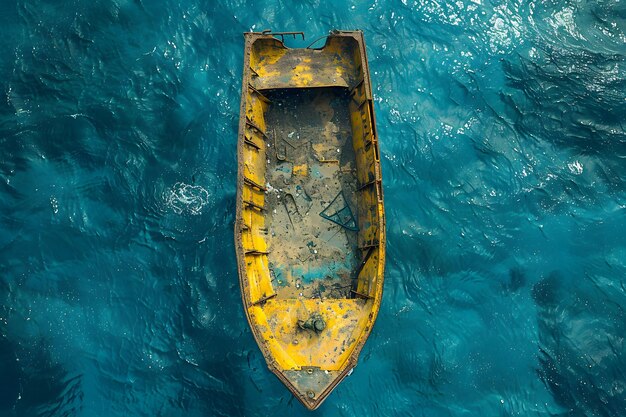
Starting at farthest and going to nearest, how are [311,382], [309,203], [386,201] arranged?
[386,201] < [309,203] < [311,382]

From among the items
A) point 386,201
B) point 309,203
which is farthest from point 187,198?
point 386,201

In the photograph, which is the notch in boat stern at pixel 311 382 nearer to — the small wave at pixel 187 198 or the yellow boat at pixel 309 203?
the yellow boat at pixel 309 203

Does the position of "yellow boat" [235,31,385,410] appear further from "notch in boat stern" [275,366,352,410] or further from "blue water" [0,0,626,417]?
"blue water" [0,0,626,417]

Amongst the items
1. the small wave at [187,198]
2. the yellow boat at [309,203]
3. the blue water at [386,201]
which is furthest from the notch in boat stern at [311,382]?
the small wave at [187,198]

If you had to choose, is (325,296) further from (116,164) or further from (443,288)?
(116,164)

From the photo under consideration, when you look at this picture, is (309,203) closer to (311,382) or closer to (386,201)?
(386,201)

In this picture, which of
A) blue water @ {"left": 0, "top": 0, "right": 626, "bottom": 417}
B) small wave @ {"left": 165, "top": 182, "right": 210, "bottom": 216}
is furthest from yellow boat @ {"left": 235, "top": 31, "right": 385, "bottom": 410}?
small wave @ {"left": 165, "top": 182, "right": 210, "bottom": 216}
